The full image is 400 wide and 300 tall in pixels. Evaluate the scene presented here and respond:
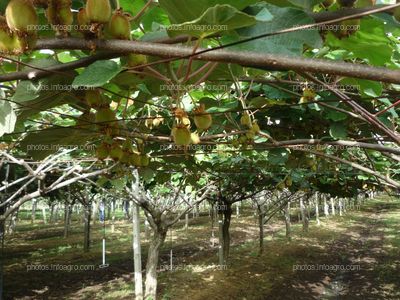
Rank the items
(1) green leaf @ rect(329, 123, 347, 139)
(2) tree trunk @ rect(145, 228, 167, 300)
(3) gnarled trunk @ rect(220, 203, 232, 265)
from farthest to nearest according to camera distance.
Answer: (3) gnarled trunk @ rect(220, 203, 232, 265) → (2) tree trunk @ rect(145, 228, 167, 300) → (1) green leaf @ rect(329, 123, 347, 139)

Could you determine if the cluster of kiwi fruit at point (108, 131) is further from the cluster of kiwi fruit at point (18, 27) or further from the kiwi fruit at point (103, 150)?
the cluster of kiwi fruit at point (18, 27)

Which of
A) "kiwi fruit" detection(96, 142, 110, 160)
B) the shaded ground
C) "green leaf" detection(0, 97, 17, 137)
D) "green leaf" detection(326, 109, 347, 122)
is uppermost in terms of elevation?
Result: "green leaf" detection(326, 109, 347, 122)

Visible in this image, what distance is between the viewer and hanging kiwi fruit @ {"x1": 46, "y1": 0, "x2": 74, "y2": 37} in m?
0.82

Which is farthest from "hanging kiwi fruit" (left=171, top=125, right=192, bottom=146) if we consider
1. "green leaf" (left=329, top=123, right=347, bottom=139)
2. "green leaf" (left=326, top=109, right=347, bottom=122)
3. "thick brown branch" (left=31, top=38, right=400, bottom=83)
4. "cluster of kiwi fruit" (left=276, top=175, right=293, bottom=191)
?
"cluster of kiwi fruit" (left=276, top=175, right=293, bottom=191)

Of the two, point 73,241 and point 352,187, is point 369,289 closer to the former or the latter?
point 352,187

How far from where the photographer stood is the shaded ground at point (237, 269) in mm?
9875

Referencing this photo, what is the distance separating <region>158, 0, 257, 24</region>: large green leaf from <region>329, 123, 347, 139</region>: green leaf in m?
1.79

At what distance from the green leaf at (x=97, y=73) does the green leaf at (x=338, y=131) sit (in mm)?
1860

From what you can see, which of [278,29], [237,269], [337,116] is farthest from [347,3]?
[237,269]

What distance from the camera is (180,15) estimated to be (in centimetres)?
87

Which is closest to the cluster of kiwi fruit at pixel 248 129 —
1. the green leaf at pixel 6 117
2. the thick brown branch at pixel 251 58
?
the green leaf at pixel 6 117

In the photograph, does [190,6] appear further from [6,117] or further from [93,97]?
[6,117]

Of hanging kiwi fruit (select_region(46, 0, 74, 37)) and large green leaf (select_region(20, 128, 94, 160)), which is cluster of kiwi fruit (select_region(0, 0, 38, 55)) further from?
large green leaf (select_region(20, 128, 94, 160))

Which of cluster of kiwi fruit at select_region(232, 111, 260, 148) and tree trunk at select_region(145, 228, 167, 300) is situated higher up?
cluster of kiwi fruit at select_region(232, 111, 260, 148)
